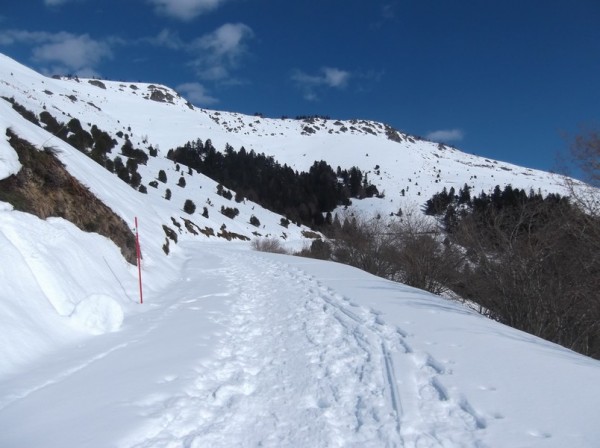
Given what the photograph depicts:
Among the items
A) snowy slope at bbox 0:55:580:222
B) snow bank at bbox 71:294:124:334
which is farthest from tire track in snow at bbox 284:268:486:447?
snowy slope at bbox 0:55:580:222

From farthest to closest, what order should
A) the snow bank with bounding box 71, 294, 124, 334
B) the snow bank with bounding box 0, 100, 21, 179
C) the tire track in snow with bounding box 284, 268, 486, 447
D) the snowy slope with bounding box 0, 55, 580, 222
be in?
the snowy slope with bounding box 0, 55, 580, 222
the snow bank with bounding box 0, 100, 21, 179
the snow bank with bounding box 71, 294, 124, 334
the tire track in snow with bounding box 284, 268, 486, 447

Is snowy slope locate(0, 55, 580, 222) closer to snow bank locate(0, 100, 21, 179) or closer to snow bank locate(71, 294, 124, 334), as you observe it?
snow bank locate(0, 100, 21, 179)

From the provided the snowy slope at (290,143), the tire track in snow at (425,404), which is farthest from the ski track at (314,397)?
the snowy slope at (290,143)

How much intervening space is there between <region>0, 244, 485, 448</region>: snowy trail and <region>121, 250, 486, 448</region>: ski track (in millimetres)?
11

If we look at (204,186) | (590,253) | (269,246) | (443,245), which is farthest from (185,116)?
(590,253)

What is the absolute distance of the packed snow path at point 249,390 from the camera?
3.18 metres

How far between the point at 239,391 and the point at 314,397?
758mm

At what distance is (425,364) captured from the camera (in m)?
4.71

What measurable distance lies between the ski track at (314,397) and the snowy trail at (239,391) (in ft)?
0.04

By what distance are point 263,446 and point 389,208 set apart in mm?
75529

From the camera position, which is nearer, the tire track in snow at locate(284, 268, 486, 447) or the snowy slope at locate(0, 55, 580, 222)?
the tire track in snow at locate(284, 268, 486, 447)

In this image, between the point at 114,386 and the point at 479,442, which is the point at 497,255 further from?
the point at 114,386

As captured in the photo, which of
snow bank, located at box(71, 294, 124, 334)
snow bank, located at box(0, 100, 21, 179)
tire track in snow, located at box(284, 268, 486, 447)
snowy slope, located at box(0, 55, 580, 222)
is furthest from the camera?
snowy slope, located at box(0, 55, 580, 222)

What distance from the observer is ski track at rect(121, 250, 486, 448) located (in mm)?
3217
